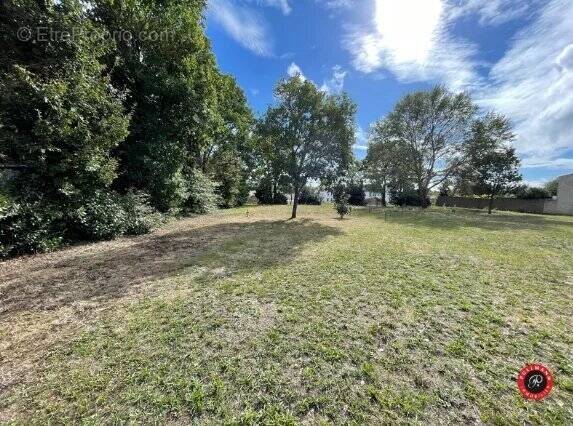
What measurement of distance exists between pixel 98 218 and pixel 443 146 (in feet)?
86.0

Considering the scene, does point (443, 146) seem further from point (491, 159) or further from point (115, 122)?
point (115, 122)

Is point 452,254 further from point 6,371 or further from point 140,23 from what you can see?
point 140,23

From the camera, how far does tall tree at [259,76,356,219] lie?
34.5ft

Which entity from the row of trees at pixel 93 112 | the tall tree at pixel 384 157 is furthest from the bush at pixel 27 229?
the tall tree at pixel 384 157

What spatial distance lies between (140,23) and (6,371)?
34.8 feet

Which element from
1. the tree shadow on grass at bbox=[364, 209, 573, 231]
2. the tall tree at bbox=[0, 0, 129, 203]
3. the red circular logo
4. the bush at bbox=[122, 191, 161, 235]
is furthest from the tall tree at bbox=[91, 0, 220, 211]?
the tree shadow on grass at bbox=[364, 209, 573, 231]

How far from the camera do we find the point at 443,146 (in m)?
23.0

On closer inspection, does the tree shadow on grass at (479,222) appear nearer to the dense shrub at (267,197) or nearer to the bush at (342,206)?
the bush at (342,206)

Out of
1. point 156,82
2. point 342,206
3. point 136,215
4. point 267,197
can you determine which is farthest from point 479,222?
point 267,197

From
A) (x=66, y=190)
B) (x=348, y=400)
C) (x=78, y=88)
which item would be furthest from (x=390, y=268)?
(x=78, y=88)

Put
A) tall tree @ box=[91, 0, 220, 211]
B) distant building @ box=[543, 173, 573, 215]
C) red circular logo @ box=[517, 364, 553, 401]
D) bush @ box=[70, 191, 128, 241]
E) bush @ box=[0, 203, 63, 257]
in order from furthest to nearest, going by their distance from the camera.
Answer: distant building @ box=[543, 173, 573, 215] → tall tree @ box=[91, 0, 220, 211] → bush @ box=[70, 191, 128, 241] → bush @ box=[0, 203, 63, 257] → red circular logo @ box=[517, 364, 553, 401]

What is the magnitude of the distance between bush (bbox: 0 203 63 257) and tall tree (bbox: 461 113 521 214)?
24.3m

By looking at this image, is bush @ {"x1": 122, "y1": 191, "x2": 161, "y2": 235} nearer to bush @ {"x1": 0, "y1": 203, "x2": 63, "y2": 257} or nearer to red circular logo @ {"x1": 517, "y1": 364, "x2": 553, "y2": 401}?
bush @ {"x1": 0, "y1": 203, "x2": 63, "y2": 257}

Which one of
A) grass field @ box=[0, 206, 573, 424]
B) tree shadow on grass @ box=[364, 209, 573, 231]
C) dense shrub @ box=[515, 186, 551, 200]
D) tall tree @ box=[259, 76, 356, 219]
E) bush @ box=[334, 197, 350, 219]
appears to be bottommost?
grass field @ box=[0, 206, 573, 424]
